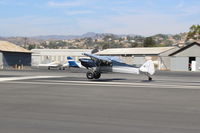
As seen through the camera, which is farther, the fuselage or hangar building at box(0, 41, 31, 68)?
hangar building at box(0, 41, 31, 68)

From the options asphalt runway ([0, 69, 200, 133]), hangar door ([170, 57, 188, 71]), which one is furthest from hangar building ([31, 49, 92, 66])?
asphalt runway ([0, 69, 200, 133])

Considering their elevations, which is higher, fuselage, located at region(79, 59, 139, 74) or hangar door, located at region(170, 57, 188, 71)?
fuselage, located at region(79, 59, 139, 74)

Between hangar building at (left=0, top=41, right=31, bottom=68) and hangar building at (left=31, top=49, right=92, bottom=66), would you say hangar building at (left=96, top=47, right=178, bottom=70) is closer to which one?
hangar building at (left=31, top=49, right=92, bottom=66)

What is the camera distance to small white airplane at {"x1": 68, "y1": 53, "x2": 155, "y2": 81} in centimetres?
2903

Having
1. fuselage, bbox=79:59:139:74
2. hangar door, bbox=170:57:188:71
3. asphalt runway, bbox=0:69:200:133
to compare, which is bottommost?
hangar door, bbox=170:57:188:71

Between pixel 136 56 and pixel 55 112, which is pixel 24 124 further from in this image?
pixel 136 56

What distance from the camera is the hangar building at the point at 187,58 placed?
Answer: 224 ft

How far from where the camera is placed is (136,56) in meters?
88.7

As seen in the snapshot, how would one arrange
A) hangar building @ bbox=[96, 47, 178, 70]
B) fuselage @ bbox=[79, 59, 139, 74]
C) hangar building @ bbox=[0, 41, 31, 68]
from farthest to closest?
hangar building @ bbox=[96, 47, 178, 70]
hangar building @ bbox=[0, 41, 31, 68]
fuselage @ bbox=[79, 59, 139, 74]

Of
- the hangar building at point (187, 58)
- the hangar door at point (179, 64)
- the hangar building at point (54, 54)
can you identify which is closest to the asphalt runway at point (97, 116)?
the hangar building at point (187, 58)

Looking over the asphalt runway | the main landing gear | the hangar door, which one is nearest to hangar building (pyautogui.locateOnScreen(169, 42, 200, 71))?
the hangar door

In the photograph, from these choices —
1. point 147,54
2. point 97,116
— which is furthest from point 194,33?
point 97,116

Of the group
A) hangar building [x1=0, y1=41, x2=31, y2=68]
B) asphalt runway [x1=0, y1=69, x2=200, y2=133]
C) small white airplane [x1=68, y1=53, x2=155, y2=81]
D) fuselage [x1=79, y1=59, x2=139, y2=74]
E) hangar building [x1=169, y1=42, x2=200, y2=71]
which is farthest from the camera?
hangar building [x1=169, y1=42, x2=200, y2=71]

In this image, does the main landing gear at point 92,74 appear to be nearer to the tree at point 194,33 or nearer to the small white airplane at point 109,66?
the small white airplane at point 109,66
